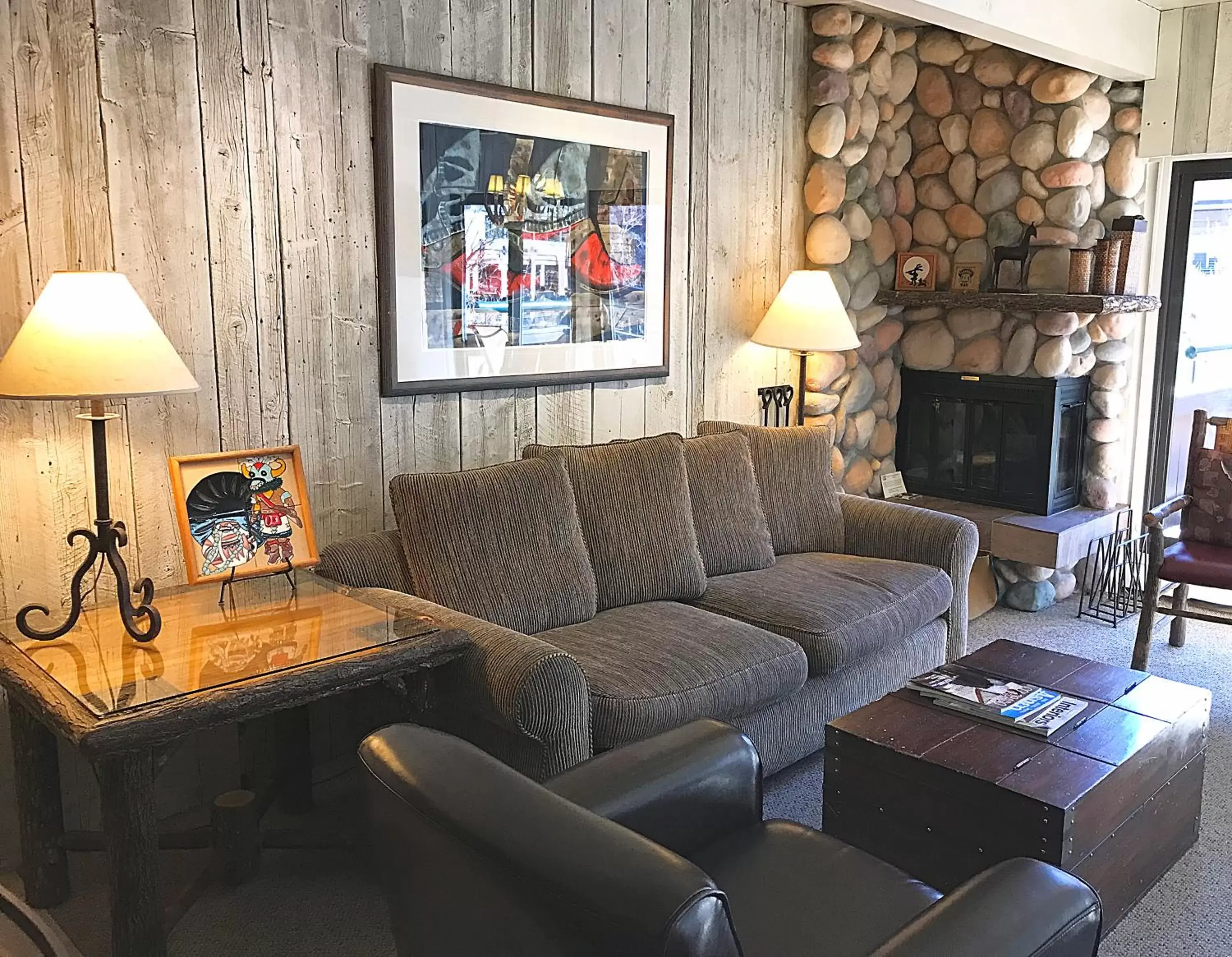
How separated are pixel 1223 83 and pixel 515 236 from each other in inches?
119

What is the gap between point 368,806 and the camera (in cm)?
156

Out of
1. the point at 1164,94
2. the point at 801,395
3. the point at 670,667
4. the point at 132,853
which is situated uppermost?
the point at 1164,94

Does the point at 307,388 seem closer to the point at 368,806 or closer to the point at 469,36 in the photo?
the point at 469,36

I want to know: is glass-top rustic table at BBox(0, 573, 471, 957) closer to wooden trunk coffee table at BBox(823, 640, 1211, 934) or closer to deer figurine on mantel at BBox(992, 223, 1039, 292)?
wooden trunk coffee table at BBox(823, 640, 1211, 934)

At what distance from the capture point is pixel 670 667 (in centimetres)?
275

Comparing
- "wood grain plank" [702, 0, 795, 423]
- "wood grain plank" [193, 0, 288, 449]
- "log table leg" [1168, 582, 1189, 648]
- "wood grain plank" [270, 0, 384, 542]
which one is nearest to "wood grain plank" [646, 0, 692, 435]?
"wood grain plank" [702, 0, 795, 423]

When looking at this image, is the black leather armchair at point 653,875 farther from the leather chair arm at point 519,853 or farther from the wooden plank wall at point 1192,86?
the wooden plank wall at point 1192,86

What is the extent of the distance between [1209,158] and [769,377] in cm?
208

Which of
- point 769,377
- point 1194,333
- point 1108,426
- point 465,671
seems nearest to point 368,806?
point 465,671

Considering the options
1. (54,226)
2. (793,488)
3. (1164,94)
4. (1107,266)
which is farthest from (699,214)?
(54,226)

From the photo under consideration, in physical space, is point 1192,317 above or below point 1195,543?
above

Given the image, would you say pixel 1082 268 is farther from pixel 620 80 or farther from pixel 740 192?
pixel 620 80

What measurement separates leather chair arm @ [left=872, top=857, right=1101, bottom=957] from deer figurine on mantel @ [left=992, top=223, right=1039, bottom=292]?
360cm

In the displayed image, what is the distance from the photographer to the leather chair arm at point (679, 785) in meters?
1.82
